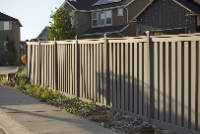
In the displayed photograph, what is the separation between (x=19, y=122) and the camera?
36.2ft

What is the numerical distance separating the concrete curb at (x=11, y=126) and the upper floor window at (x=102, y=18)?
117ft

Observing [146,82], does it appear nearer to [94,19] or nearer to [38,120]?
[38,120]

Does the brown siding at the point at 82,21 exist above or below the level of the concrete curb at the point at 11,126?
above

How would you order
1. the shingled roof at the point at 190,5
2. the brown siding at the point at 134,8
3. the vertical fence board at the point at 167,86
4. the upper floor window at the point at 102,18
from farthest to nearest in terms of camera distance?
the upper floor window at the point at 102,18, the brown siding at the point at 134,8, the shingled roof at the point at 190,5, the vertical fence board at the point at 167,86

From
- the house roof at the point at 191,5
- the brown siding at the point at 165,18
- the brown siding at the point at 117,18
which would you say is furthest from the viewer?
the brown siding at the point at 117,18

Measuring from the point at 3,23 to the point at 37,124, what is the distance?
1730 inches

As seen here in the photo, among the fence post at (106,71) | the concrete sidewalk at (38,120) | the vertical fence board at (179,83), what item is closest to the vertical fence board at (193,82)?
the vertical fence board at (179,83)

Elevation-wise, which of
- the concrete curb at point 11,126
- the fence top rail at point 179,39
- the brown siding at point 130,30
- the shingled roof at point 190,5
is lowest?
the concrete curb at point 11,126

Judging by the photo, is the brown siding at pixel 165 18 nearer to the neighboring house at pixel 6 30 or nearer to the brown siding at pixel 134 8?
the brown siding at pixel 134 8

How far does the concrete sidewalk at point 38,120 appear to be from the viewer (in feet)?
32.9

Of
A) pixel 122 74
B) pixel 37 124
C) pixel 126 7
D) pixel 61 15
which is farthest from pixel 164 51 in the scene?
pixel 126 7

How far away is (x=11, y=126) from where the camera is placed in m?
10.7

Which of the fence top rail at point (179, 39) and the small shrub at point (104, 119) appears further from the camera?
the small shrub at point (104, 119)

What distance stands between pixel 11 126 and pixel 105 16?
123 feet
